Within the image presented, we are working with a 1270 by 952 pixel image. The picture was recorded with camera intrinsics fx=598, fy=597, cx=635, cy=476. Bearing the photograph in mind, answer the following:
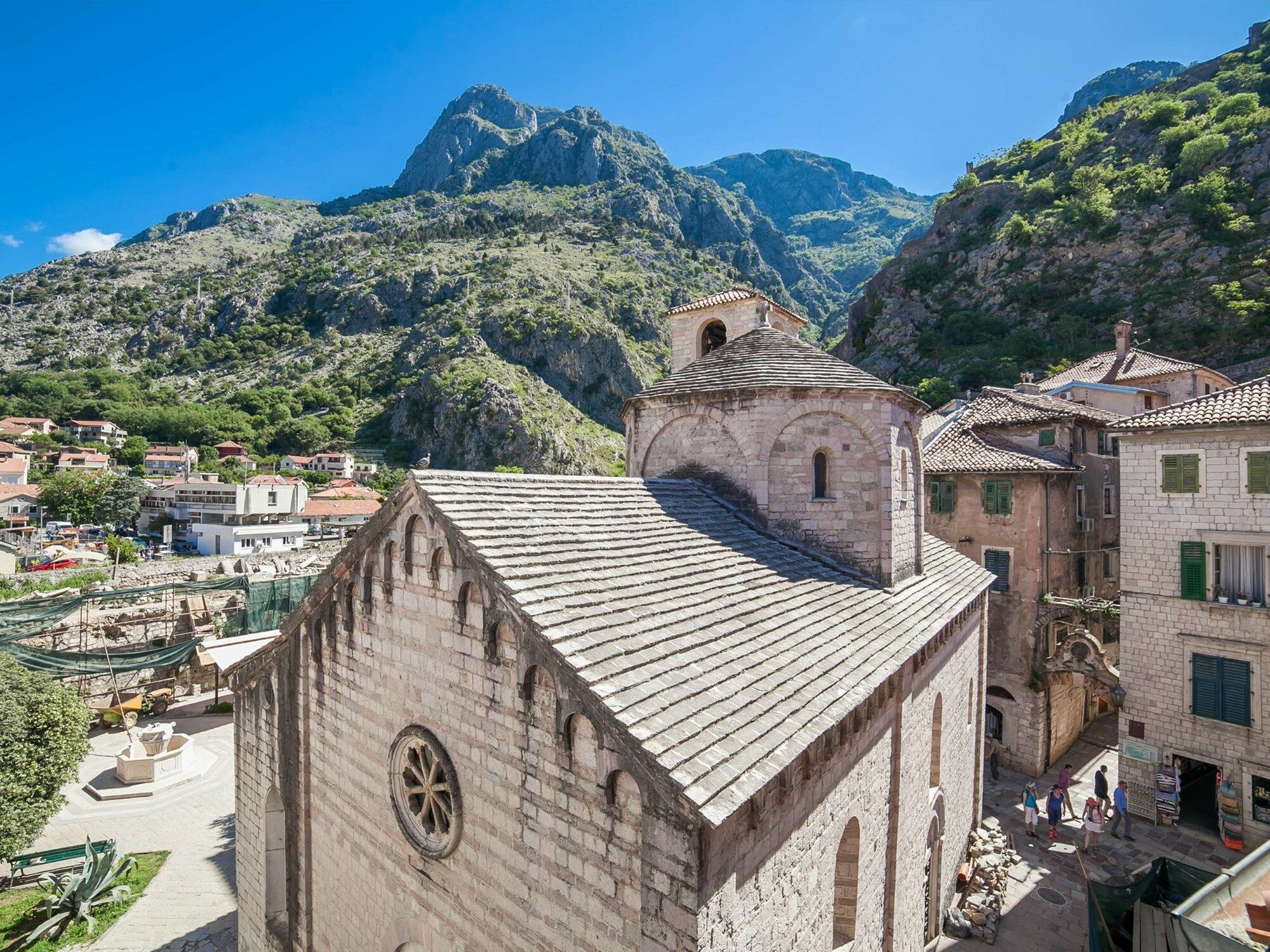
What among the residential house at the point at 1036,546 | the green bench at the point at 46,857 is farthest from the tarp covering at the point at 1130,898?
the green bench at the point at 46,857

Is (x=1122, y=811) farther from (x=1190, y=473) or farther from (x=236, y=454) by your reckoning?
(x=236, y=454)

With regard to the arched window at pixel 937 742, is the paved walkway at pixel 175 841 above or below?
below

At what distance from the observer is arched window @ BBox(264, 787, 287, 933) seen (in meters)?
8.53

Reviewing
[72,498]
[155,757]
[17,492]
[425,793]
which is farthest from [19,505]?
[425,793]

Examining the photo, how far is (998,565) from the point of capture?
1981cm

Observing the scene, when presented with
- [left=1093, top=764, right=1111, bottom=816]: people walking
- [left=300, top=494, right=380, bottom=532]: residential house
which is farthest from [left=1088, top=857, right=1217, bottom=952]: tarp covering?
[left=300, top=494, right=380, bottom=532]: residential house

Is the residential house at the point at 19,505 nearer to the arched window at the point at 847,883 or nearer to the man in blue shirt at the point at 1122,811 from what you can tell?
the arched window at the point at 847,883

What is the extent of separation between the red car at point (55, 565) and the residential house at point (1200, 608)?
168 ft

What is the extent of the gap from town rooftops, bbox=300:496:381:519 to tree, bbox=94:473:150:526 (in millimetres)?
16503

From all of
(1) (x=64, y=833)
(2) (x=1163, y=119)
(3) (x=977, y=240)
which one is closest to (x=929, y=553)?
(1) (x=64, y=833)

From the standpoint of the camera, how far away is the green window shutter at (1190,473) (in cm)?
1499

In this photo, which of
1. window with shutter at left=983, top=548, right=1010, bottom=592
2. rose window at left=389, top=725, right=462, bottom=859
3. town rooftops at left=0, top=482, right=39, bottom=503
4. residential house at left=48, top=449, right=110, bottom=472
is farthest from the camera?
residential house at left=48, top=449, right=110, bottom=472

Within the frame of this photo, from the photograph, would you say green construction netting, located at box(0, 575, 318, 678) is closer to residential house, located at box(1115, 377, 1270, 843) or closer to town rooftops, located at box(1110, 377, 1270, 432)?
residential house, located at box(1115, 377, 1270, 843)

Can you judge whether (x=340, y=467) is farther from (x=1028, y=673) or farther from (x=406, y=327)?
(x=1028, y=673)
